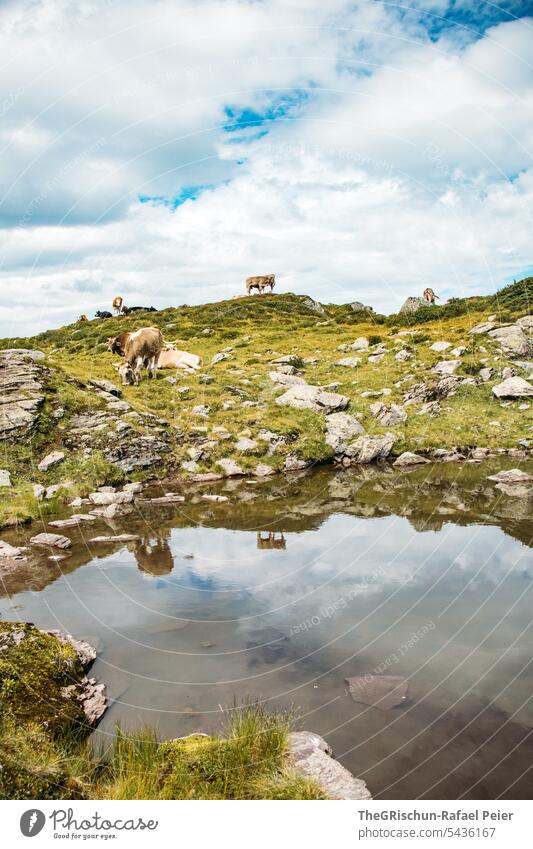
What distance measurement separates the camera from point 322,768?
6.37 meters

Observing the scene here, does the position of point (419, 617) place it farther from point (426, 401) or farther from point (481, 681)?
point (426, 401)

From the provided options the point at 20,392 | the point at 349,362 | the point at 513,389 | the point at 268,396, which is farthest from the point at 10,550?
the point at 349,362

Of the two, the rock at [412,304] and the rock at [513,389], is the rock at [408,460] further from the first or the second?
the rock at [412,304]

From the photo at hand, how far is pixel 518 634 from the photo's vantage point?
1003cm

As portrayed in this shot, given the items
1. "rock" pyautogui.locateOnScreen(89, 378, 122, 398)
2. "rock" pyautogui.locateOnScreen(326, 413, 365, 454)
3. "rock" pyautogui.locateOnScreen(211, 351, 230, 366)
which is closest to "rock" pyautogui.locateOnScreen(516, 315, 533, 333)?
"rock" pyautogui.locateOnScreen(326, 413, 365, 454)

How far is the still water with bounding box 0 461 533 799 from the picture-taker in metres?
7.32

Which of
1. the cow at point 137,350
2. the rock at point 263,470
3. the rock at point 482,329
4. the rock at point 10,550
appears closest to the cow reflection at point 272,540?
the rock at point 10,550

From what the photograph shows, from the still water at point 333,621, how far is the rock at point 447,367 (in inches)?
660

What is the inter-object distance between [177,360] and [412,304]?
41083 millimetres

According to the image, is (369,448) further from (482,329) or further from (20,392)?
(482,329)

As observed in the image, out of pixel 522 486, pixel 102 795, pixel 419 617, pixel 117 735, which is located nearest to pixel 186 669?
pixel 117 735

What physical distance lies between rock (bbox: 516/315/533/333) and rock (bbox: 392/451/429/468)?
68.6 feet

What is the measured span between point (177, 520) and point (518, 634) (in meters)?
12.1

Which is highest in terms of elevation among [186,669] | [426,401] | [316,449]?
[426,401]
